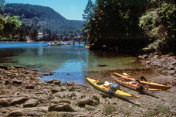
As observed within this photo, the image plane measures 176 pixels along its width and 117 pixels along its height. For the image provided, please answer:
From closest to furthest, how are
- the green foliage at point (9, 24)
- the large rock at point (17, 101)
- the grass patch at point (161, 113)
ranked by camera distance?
the large rock at point (17, 101)
the grass patch at point (161, 113)
the green foliage at point (9, 24)

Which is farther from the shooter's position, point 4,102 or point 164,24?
point 164,24

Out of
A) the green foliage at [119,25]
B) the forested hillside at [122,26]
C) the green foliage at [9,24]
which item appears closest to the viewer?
the green foliage at [9,24]

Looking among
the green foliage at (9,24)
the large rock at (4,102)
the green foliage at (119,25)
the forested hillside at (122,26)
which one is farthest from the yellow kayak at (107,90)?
the green foliage at (119,25)

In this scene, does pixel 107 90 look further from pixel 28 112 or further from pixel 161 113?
pixel 28 112

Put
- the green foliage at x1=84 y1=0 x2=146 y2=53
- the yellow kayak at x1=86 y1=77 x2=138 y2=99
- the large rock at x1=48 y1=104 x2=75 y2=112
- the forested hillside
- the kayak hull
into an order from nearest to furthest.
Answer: the large rock at x1=48 y1=104 x2=75 y2=112
the yellow kayak at x1=86 y1=77 x2=138 y2=99
the kayak hull
the forested hillside
the green foliage at x1=84 y1=0 x2=146 y2=53

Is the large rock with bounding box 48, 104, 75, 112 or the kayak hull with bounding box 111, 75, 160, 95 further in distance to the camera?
the kayak hull with bounding box 111, 75, 160, 95

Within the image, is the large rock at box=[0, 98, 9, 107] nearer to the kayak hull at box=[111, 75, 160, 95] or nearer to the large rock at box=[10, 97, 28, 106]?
the large rock at box=[10, 97, 28, 106]

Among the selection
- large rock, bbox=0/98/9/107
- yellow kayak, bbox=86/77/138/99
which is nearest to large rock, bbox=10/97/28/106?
large rock, bbox=0/98/9/107

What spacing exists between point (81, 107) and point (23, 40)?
517 ft

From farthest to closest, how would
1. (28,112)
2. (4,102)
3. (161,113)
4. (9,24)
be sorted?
(9,24) → (161,113) → (4,102) → (28,112)

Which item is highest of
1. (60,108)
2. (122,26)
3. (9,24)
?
(122,26)

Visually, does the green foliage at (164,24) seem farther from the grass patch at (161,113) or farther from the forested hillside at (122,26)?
the grass patch at (161,113)

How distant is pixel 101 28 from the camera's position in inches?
1711

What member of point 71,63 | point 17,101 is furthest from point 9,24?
point 17,101
